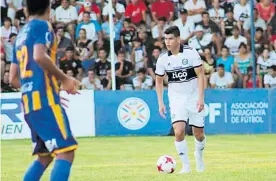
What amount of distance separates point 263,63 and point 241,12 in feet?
6.04

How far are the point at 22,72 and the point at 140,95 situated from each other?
1514 centimetres

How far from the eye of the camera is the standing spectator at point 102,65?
2456 centimetres

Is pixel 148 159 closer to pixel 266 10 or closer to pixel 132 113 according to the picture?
pixel 132 113

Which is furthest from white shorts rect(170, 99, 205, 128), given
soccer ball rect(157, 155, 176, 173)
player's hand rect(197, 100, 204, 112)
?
soccer ball rect(157, 155, 176, 173)

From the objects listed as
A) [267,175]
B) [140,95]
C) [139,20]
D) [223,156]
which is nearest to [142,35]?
[139,20]

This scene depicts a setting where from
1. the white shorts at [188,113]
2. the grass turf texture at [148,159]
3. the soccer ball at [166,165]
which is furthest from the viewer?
the white shorts at [188,113]

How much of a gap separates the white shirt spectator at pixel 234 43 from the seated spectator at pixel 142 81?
2688 mm

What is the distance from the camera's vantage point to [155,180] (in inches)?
458

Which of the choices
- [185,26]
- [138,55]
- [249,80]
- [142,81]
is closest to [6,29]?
[138,55]

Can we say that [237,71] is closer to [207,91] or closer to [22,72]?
[207,91]

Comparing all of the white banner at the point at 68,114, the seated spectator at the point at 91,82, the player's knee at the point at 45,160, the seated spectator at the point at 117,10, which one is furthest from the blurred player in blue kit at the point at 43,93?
the seated spectator at the point at 117,10

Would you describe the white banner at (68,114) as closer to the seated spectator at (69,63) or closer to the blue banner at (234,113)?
the seated spectator at (69,63)

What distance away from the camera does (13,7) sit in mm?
25016

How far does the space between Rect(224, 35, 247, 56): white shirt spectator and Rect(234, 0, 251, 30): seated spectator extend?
0.43 meters
